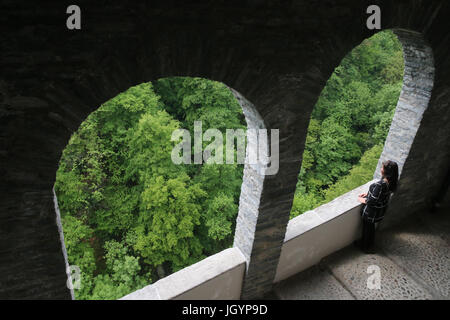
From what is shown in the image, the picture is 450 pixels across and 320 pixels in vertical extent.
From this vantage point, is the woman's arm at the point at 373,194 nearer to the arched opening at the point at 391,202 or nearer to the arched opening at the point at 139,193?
the arched opening at the point at 391,202

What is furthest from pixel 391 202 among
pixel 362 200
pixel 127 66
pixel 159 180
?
pixel 159 180

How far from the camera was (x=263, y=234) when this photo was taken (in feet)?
12.2

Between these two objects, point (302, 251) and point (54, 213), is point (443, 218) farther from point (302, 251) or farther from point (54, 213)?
point (54, 213)

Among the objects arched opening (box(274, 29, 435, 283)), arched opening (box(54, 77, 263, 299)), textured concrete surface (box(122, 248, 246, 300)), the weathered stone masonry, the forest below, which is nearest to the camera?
the weathered stone masonry

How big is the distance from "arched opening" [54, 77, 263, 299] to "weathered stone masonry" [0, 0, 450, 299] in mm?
8247

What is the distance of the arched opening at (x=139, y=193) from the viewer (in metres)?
11.1

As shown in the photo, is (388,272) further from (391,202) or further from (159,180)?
(159,180)

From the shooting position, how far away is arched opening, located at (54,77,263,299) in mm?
11094

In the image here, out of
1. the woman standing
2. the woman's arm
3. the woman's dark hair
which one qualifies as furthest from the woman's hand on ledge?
the woman's dark hair

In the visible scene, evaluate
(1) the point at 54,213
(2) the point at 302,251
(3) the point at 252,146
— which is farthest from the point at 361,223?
(1) the point at 54,213

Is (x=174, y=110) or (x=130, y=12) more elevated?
(x=130, y=12)

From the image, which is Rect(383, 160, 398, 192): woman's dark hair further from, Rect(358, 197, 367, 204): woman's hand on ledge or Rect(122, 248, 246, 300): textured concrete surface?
Rect(122, 248, 246, 300): textured concrete surface

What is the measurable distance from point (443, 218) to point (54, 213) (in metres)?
5.69

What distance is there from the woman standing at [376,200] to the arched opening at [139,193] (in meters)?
7.40
